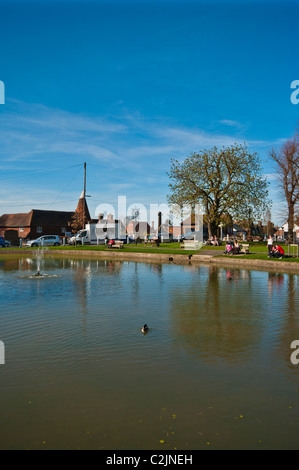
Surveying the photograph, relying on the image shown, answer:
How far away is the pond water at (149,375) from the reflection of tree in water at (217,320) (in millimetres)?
32

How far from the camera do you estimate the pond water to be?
473 cm

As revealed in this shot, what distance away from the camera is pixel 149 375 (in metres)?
6.53

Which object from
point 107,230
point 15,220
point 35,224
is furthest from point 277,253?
point 15,220

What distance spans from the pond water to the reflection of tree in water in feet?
0.10

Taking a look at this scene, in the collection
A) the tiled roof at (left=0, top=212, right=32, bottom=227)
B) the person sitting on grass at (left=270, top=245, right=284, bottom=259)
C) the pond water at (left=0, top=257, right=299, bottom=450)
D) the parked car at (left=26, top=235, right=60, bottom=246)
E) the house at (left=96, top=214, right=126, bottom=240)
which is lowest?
the pond water at (left=0, top=257, right=299, bottom=450)

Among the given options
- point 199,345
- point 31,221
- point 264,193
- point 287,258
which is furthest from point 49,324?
point 31,221

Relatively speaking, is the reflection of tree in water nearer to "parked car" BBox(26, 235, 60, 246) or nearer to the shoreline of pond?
the shoreline of pond

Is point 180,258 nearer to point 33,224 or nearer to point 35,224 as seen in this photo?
point 33,224

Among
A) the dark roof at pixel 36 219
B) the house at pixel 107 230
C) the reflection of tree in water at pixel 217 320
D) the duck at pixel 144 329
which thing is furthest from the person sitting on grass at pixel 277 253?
the dark roof at pixel 36 219

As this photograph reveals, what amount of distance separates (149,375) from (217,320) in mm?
4520

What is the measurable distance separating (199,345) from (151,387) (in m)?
2.48

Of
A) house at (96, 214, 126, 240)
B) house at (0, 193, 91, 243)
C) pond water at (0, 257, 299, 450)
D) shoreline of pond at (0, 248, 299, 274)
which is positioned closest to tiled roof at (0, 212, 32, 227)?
house at (0, 193, 91, 243)

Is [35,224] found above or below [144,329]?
above
